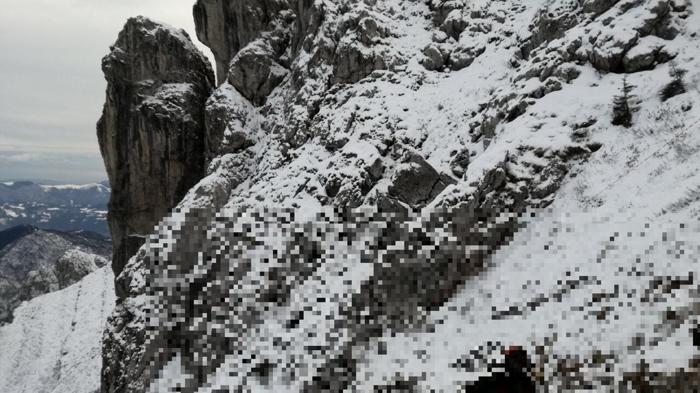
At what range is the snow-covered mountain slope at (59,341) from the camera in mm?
51259

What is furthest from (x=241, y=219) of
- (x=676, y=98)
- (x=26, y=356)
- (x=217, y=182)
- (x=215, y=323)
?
(x=26, y=356)

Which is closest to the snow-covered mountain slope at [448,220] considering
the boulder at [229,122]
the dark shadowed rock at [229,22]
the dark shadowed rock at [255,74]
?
the boulder at [229,122]

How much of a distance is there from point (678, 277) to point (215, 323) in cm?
1427

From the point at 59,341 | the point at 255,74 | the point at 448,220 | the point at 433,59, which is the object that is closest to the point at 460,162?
the point at 448,220

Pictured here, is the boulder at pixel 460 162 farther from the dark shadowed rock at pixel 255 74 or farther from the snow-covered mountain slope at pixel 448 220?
the dark shadowed rock at pixel 255 74

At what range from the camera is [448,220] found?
1373cm

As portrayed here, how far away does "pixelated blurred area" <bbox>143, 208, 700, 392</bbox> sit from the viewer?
25.1ft

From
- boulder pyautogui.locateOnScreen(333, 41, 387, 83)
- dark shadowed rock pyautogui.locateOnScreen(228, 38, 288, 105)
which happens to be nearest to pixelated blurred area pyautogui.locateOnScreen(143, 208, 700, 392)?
boulder pyautogui.locateOnScreen(333, 41, 387, 83)

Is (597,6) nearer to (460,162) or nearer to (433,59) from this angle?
(460,162)

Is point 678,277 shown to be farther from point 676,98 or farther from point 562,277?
point 676,98

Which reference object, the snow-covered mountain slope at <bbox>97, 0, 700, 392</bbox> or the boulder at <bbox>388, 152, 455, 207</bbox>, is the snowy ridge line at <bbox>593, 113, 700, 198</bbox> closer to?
the snow-covered mountain slope at <bbox>97, 0, 700, 392</bbox>

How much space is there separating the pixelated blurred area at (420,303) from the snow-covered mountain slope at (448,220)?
0.15ft

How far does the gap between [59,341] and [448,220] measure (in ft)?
201

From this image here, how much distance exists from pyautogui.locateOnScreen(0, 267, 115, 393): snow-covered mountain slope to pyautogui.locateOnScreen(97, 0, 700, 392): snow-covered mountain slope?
31572 millimetres
